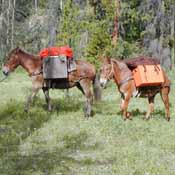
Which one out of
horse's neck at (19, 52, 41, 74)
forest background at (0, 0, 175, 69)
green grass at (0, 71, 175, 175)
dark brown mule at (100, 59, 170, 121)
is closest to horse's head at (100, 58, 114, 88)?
dark brown mule at (100, 59, 170, 121)

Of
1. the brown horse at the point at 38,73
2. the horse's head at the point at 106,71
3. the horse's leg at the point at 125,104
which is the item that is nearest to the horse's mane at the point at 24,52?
the brown horse at the point at 38,73

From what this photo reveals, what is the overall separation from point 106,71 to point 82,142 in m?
2.52

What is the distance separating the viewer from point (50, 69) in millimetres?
13555

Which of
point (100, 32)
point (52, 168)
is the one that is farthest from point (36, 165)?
point (100, 32)

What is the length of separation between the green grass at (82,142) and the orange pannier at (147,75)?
0.96 meters

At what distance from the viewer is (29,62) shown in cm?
1393

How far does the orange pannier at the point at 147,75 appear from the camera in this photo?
1242 cm

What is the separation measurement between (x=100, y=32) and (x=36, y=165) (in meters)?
12.0

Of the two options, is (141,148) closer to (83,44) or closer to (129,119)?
(129,119)

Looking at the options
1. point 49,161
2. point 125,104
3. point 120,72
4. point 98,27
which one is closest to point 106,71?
point 120,72

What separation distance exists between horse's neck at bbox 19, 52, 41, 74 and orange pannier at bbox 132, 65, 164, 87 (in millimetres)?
2791

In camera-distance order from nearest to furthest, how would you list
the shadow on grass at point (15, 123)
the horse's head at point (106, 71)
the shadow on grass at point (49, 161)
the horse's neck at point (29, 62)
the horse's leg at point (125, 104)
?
the shadow on grass at point (49, 161), the shadow on grass at point (15, 123), the horse's head at point (106, 71), the horse's leg at point (125, 104), the horse's neck at point (29, 62)

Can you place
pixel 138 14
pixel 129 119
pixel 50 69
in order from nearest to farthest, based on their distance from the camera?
pixel 129 119, pixel 50 69, pixel 138 14

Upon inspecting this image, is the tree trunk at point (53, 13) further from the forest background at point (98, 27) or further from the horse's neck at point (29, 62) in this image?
the horse's neck at point (29, 62)
